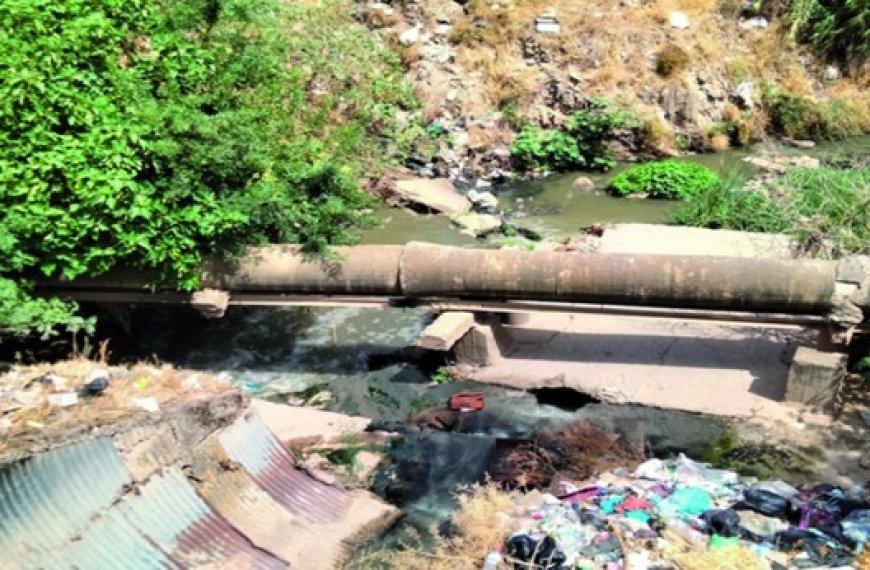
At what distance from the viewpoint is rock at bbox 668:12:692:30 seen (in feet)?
51.7

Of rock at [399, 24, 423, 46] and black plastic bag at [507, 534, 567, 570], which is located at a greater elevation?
rock at [399, 24, 423, 46]

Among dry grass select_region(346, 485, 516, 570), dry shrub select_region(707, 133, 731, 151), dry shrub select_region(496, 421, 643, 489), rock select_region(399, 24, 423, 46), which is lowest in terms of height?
dry grass select_region(346, 485, 516, 570)

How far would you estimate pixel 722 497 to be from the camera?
5.33 m

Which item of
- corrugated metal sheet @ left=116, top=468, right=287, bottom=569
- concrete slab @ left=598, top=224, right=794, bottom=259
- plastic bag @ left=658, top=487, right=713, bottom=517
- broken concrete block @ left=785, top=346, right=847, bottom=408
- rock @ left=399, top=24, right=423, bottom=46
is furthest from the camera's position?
rock @ left=399, top=24, right=423, bottom=46

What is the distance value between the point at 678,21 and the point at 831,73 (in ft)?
10.3

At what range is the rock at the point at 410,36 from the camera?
642 inches

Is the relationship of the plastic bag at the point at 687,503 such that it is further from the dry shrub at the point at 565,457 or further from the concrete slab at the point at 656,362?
the concrete slab at the point at 656,362

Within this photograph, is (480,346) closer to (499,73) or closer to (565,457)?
(565,457)

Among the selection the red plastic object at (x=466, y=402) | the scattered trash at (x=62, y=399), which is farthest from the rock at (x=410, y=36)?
the scattered trash at (x=62, y=399)

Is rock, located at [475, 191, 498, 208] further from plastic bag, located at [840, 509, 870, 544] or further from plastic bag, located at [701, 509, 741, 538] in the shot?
plastic bag, located at [840, 509, 870, 544]

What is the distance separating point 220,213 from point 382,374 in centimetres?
220

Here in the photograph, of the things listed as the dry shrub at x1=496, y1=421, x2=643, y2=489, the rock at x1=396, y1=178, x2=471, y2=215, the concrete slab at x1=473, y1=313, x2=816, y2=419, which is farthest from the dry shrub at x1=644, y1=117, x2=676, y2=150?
the dry shrub at x1=496, y1=421, x2=643, y2=489

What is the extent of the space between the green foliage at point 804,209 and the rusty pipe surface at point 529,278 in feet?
4.19

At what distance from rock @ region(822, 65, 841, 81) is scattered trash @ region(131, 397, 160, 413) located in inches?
578
